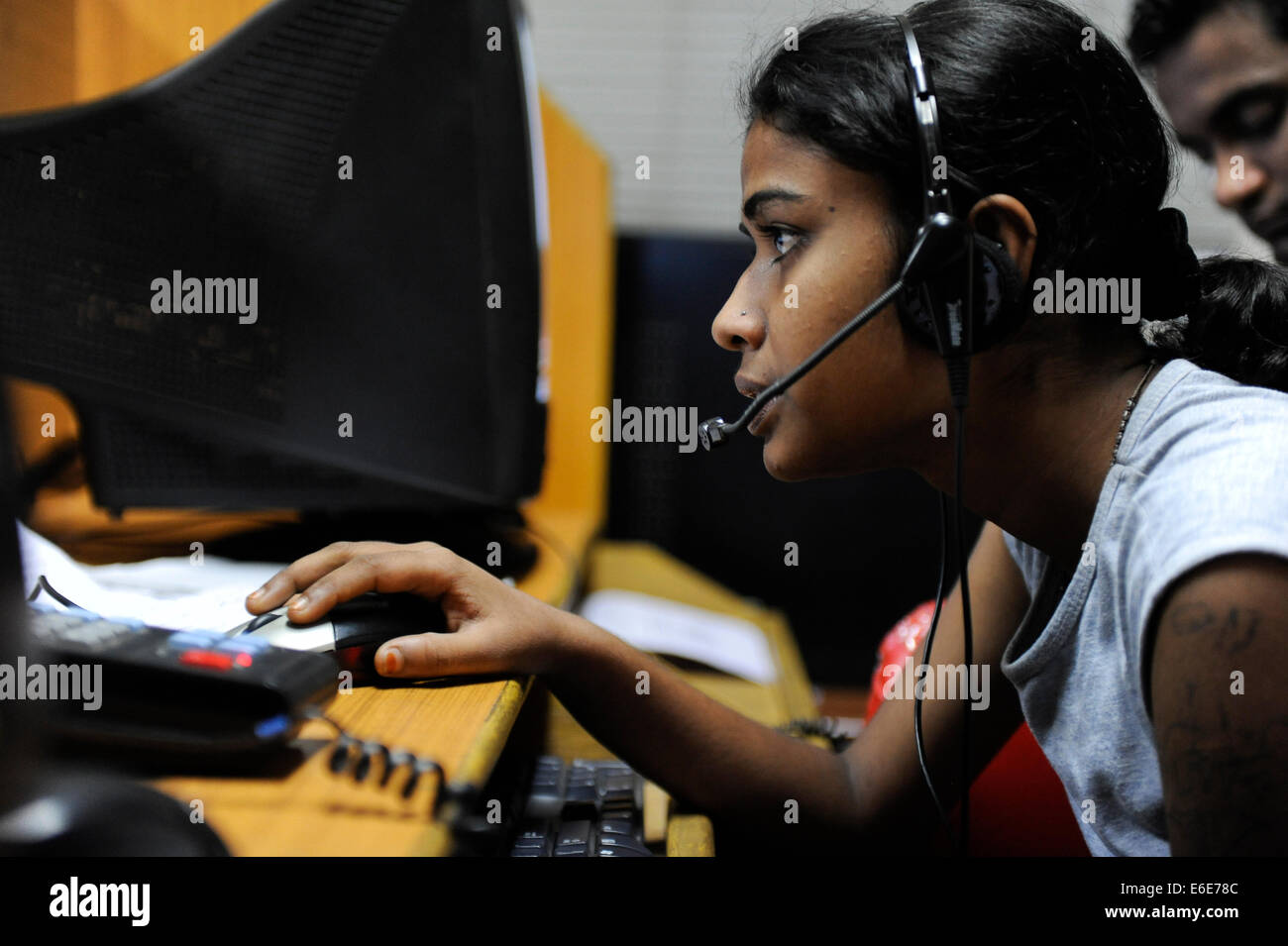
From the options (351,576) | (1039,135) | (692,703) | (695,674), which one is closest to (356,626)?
(351,576)

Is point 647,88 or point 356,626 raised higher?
point 647,88

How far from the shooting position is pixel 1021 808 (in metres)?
0.76

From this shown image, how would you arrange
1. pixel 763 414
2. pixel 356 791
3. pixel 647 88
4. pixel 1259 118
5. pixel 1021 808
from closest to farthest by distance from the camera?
1. pixel 356 791
2. pixel 763 414
3. pixel 1021 808
4. pixel 1259 118
5. pixel 647 88

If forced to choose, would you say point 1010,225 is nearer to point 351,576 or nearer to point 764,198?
point 764,198

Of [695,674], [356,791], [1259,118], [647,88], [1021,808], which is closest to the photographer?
[356,791]

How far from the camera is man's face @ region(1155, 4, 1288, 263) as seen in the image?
2.93 ft

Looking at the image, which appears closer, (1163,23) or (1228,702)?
(1228,702)

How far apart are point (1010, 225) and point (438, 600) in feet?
1.31

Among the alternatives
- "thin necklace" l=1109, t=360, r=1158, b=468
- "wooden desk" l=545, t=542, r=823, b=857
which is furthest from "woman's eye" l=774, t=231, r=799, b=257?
"wooden desk" l=545, t=542, r=823, b=857

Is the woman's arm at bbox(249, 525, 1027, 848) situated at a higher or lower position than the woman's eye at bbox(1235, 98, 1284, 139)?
lower

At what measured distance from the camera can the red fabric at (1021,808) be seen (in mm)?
731

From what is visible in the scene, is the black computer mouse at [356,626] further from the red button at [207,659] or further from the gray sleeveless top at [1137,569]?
the gray sleeveless top at [1137,569]

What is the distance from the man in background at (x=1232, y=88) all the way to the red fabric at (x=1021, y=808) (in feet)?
1.72

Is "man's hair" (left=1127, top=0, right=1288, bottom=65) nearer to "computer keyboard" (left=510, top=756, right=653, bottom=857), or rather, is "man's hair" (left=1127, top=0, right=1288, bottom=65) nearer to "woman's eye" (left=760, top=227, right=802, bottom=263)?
"woman's eye" (left=760, top=227, right=802, bottom=263)
